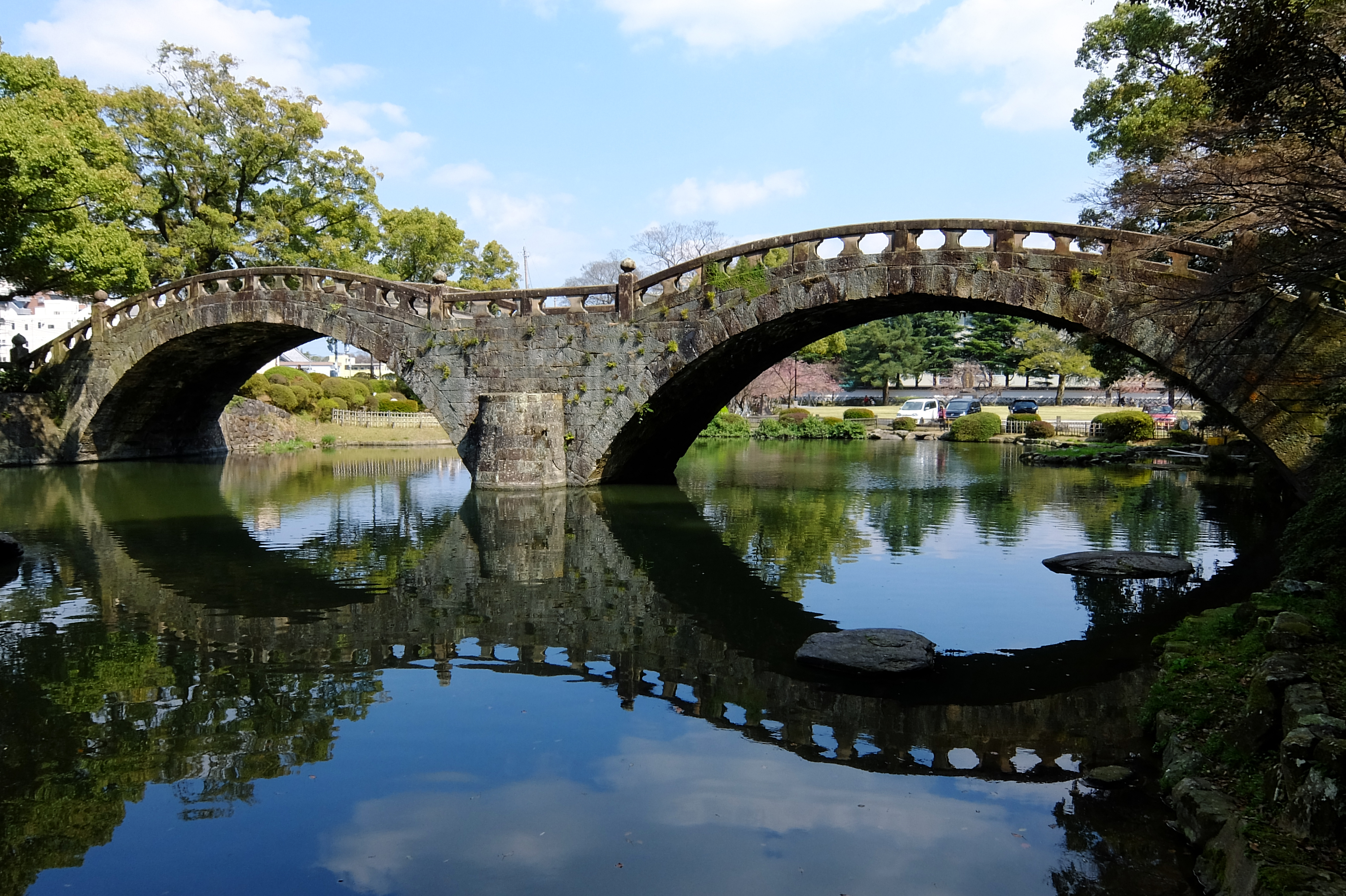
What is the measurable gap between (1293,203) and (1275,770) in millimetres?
5465

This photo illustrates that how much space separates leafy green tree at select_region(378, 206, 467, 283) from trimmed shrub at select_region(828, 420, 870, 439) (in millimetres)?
18089

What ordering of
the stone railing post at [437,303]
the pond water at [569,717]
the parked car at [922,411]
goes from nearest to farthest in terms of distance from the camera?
the pond water at [569,717] < the stone railing post at [437,303] < the parked car at [922,411]

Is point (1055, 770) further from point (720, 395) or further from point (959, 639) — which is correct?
point (720, 395)

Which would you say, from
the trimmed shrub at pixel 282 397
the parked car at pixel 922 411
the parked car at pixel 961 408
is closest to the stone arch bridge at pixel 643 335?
the trimmed shrub at pixel 282 397

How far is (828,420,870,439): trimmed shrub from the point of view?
1768 inches

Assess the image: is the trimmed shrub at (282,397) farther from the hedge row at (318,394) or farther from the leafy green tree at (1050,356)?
the leafy green tree at (1050,356)

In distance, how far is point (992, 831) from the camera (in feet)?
16.9

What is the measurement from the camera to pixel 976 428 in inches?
1619

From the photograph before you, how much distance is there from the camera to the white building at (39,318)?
78.0 metres

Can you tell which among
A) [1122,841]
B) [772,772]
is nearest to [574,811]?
[772,772]

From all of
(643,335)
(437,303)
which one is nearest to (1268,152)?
(643,335)

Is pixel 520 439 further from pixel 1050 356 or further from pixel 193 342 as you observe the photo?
pixel 1050 356

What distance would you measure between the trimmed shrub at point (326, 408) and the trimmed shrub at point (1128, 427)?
2912 cm

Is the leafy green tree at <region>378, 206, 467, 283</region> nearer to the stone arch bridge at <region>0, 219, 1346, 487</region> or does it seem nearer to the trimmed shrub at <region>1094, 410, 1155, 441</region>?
the stone arch bridge at <region>0, 219, 1346, 487</region>
